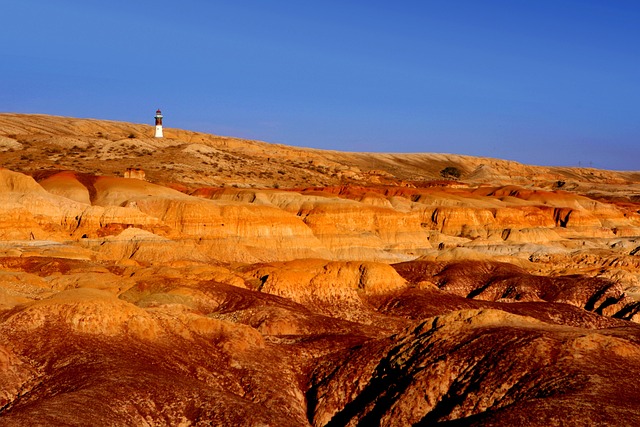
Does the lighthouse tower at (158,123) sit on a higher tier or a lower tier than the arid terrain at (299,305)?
higher

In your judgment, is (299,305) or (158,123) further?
(158,123)

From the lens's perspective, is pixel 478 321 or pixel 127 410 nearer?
pixel 127 410

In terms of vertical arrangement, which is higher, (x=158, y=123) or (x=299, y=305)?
(x=158, y=123)

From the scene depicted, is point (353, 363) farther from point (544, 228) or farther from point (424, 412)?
point (544, 228)

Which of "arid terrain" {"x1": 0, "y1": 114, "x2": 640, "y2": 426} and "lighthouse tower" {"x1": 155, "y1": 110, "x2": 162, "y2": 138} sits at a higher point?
"lighthouse tower" {"x1": 155, "y1": 110, "x2": 162, "y2": 138}

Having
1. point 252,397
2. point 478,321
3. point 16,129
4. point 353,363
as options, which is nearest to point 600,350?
point 478,321

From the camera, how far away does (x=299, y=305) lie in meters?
60.8

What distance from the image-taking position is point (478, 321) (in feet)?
125

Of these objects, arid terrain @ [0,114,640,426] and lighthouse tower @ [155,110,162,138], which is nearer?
arid terrain @ [0,114,640,426]

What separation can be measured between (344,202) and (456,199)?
1407 inches

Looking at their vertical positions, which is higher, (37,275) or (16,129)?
(16,129)

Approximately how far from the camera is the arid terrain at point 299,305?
3025cm

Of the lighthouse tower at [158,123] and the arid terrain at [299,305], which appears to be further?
the lighthouse tower at [158,123]

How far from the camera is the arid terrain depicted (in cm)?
3025
